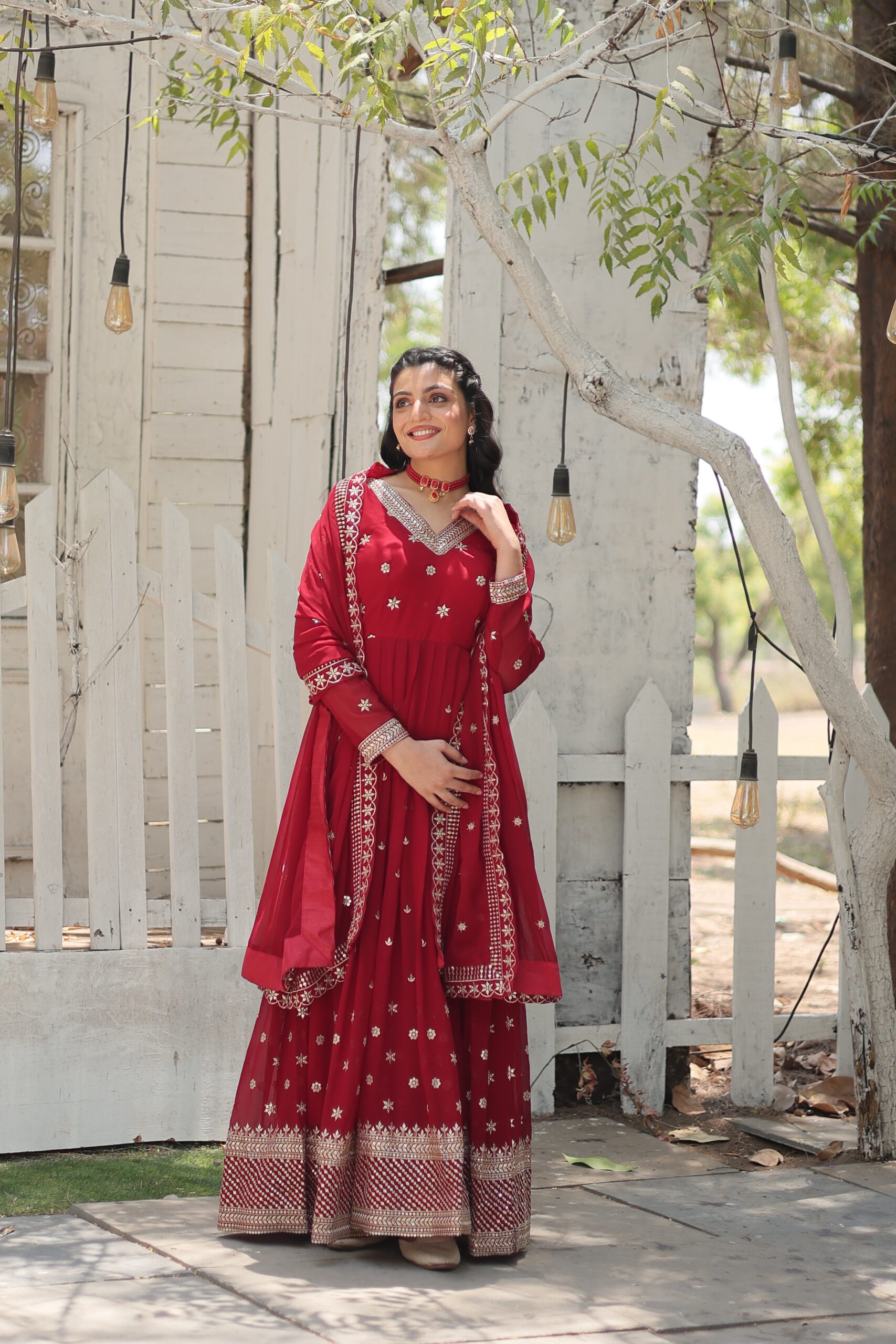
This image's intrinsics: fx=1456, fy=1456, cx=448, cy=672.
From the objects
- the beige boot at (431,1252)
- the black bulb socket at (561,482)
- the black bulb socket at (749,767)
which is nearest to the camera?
the beige boot at (431,1252)

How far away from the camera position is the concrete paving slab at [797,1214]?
119 inches

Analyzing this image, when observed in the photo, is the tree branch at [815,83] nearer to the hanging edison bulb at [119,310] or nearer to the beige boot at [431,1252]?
the hanging edison bulb at [119,310]

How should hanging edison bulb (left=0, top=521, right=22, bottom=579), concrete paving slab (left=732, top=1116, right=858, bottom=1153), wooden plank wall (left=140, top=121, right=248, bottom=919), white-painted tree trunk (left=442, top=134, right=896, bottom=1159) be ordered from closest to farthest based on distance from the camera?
white-painted tree trunk (left=442, top=134, right=896, bottom=1159) < hanging edison bulb (left=0, top=521, right=22, bottom=579) < concrete paving slab (left=732, top=1116, right=858, bottom=1153) < wooden plank wall (left=140, top=121, right=248, bottom=919)

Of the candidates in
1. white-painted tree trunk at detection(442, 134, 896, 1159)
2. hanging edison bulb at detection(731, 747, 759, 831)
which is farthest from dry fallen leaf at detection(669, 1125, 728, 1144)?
hanging edison bulb at detection(731, 747, 759, 831)

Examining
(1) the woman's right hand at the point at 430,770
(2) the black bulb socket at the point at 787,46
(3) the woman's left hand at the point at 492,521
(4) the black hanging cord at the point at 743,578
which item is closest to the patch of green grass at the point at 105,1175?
(1) the woman's right hand at the point at 430,770

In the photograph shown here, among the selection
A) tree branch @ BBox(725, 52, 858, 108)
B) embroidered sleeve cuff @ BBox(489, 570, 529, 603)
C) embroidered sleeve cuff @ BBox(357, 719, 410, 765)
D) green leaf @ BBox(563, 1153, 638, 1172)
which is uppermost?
tree branch @ BBox(725, 52, 858, 108)

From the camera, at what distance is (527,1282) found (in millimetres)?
2834

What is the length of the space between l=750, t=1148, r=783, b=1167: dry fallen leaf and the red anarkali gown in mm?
1057

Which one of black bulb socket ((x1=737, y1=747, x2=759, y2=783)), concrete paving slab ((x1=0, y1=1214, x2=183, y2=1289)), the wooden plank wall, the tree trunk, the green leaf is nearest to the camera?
concrete paving slab ((x1=0, y1=1214, x2=183, y2=1289))

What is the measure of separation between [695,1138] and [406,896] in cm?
154

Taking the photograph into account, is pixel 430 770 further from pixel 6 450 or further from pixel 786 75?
pixel 786 75

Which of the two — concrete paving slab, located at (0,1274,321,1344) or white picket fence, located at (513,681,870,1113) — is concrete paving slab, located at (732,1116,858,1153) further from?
concrete paving slab, located at (0,1274,321,1344)

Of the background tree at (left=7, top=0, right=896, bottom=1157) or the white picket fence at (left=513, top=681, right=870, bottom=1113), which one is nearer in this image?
the background tree at (left=7, top=0, right=896, bottom=1157)

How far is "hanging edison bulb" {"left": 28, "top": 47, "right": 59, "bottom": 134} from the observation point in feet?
10.7
